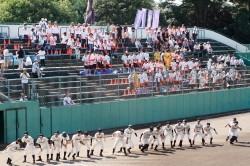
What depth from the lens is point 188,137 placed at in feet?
95.5

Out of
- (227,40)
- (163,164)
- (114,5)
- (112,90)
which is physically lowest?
(163,164)

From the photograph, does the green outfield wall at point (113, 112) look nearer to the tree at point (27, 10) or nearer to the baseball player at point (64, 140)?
the baseball player at point (64, 140)

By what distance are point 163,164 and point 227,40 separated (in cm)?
3002

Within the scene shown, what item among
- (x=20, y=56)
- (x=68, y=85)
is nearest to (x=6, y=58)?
(x=20, y=56)

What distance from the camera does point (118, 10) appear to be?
230 feet

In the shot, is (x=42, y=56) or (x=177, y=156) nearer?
(x=177, y=156)

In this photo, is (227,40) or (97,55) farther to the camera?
(227,40)

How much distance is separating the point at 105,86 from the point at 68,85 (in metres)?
2.72

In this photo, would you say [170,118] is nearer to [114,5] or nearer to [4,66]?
[4,66]

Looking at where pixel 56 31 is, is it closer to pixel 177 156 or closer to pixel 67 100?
pixel 67 100

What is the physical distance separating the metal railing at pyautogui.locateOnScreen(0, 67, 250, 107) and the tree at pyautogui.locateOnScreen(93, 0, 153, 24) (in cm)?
2940

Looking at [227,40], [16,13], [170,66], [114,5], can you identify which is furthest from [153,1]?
[170,66]

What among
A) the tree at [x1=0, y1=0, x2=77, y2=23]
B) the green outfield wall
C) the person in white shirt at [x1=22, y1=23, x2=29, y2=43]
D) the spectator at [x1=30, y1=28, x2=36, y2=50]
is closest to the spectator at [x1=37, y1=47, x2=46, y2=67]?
the spectator at [x1=30, y1=28, x2=36, y2=50]

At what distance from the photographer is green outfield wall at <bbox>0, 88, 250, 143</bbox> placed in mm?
29328
